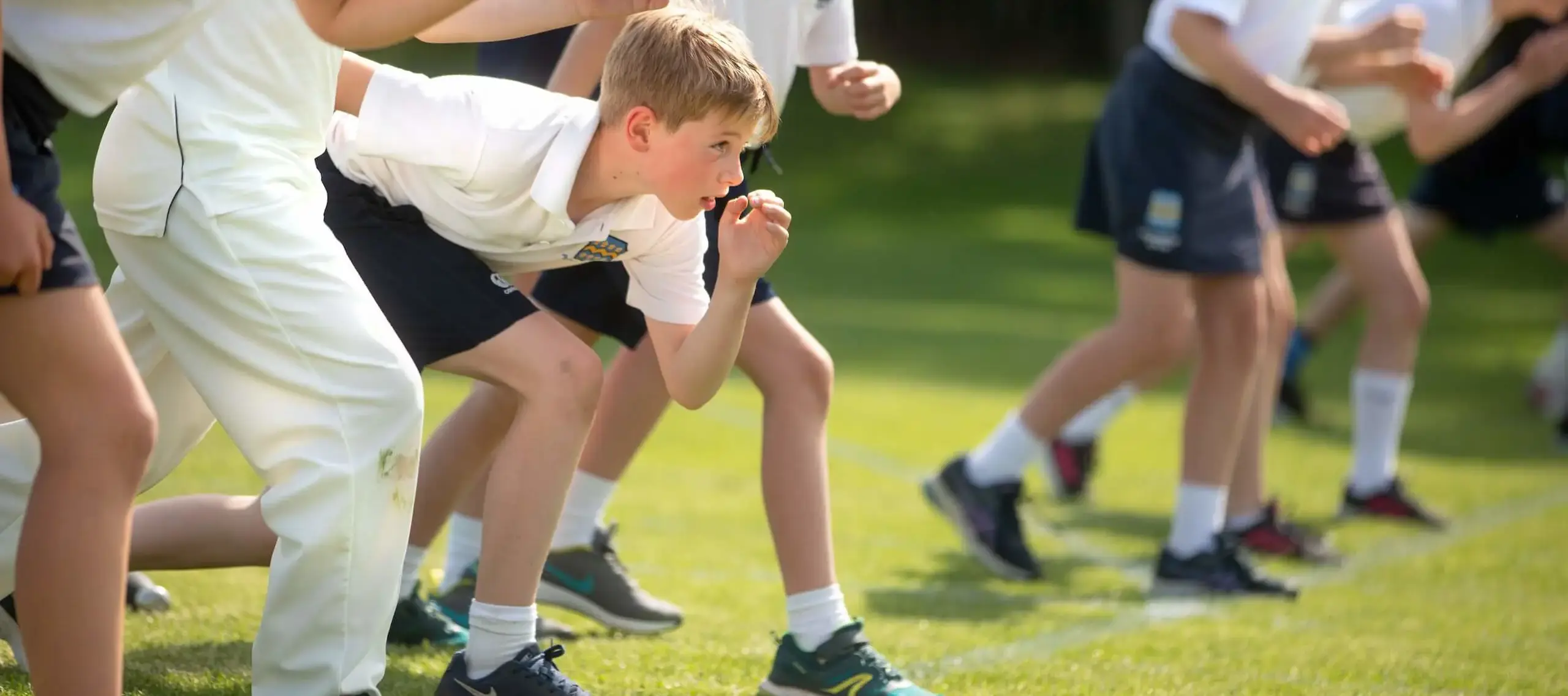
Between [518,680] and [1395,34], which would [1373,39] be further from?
[518,680]

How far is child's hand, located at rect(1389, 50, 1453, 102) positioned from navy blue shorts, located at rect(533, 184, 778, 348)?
2380mm

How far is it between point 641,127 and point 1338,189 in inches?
154

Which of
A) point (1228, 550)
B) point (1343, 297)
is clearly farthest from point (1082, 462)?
point (1343, 297)

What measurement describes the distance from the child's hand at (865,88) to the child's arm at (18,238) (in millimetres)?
1898

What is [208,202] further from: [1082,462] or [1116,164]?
[1082,462]

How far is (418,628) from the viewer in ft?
12.4

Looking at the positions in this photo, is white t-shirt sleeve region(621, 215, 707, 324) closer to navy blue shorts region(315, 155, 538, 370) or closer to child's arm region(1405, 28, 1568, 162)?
navy blue shorts region(315, 155, 538, 370)

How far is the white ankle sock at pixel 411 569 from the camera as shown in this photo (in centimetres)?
377

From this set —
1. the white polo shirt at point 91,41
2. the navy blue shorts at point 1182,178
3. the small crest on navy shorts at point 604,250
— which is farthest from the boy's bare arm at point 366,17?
the navy blue shorts at point 1182,178

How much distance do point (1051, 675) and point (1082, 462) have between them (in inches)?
115

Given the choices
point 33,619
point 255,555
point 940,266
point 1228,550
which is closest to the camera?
point 33,619

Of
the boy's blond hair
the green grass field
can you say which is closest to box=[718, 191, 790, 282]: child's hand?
the boy's blond hair

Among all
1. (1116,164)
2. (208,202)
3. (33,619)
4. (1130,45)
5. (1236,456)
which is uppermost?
(208,202)

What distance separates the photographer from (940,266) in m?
14.9
